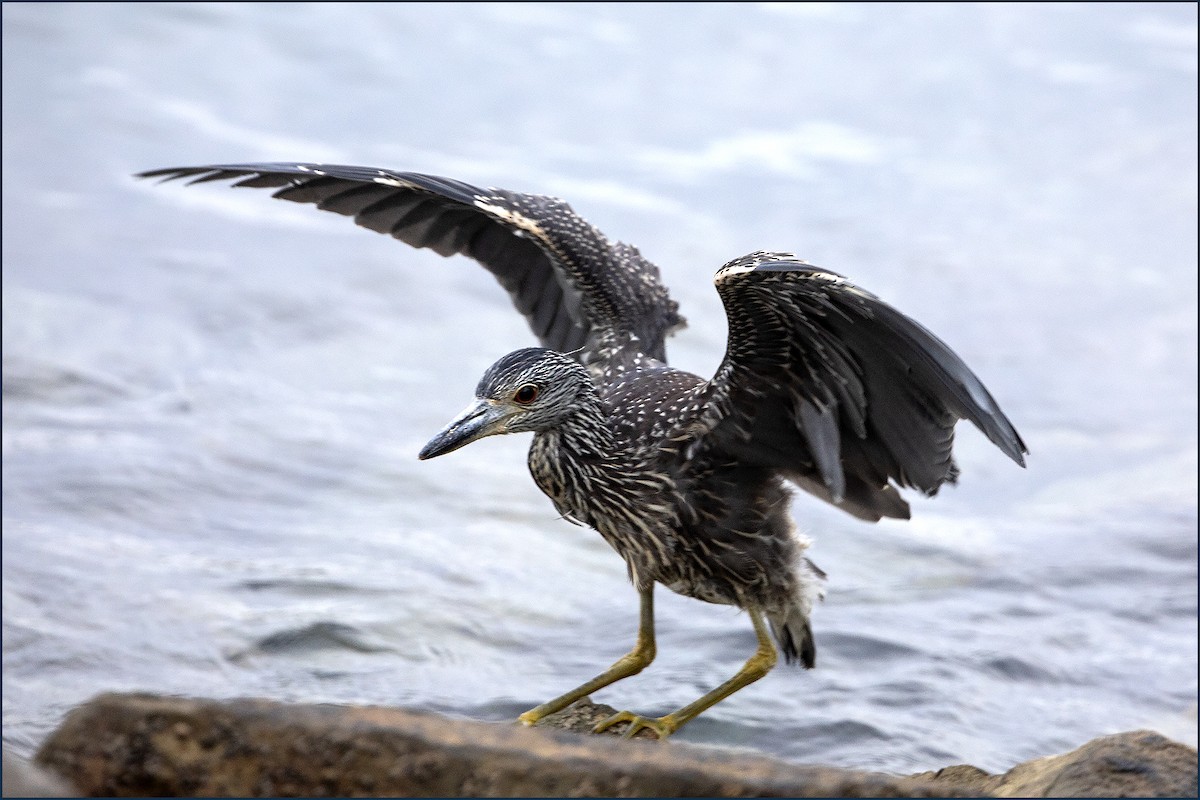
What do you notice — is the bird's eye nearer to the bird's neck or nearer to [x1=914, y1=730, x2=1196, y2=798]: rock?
the bird's neck

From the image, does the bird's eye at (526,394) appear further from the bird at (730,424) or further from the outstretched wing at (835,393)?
the outstretched wing at (835,393)

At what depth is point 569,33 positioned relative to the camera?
1544cm

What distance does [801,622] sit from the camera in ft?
20.1

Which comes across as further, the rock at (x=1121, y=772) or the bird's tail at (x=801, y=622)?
the bird's tail at (x=801, y=622)

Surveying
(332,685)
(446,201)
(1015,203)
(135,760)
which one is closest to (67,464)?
(332,685)

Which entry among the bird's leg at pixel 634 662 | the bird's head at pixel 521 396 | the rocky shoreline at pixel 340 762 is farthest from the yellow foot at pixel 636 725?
the rocky shoreline at pixel 340 762

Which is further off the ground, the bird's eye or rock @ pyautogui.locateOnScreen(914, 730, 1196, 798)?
the bird's eye

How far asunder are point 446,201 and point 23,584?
337cm

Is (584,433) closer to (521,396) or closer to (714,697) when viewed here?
(521,396)

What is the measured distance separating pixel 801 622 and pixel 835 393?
3.97 ft

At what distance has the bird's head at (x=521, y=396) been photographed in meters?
5.23

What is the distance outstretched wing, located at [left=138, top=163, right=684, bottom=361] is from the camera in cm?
620

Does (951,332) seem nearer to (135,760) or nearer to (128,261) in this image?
(128,261)

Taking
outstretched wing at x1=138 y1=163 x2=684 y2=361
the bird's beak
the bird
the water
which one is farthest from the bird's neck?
the water
